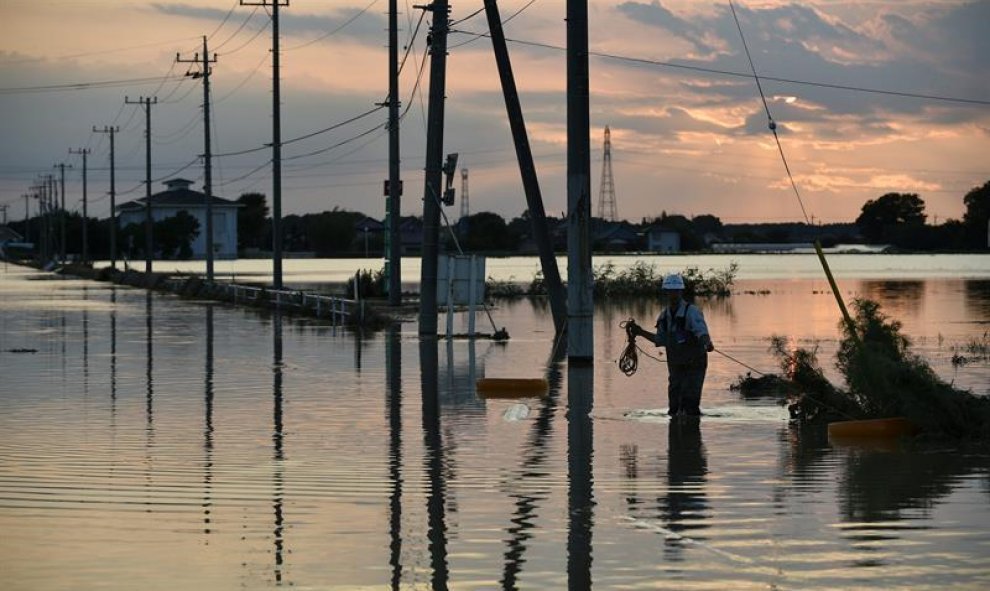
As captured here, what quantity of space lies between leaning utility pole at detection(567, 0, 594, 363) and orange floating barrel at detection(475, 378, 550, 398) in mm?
4074

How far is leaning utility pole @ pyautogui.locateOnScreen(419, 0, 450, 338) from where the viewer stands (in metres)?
36.4

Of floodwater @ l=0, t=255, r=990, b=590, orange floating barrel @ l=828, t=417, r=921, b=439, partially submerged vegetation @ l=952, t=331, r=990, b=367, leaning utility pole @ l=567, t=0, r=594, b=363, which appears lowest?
floodwater @ l=0, t=255, r=990, b=590

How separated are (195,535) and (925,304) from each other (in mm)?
50415

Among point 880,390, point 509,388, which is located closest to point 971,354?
point 509,388

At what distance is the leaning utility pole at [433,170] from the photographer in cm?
3638

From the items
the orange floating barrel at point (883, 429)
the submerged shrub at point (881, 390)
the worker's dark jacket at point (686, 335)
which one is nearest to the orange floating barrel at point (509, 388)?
the submerged shrub at point (881, 390)

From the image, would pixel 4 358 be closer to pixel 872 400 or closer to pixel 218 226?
pixel 872 400

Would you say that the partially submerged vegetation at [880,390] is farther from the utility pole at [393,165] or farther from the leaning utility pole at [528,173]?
Answer: the utility pole at [393,165]

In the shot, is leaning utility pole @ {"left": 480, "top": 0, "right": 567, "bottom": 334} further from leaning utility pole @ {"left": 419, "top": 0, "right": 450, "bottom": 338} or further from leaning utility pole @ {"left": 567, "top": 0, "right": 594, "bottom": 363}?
leaning utility pole @ {"left": 567, "top": 0, "right": 594, "bottom": 363}

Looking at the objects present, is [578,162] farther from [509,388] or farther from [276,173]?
[276,173]

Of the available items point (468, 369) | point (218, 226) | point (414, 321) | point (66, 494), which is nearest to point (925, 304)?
point (414, 321)

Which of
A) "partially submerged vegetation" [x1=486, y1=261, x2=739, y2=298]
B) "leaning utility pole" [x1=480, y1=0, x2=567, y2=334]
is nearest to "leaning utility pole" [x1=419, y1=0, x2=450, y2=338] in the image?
"leaning utility pole" [x1=480, y1=0, x2=567, y2=334]

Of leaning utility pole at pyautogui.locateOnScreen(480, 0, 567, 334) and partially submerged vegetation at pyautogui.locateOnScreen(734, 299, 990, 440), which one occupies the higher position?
leaning utility pole at pyautogui.locateOnScreen(480, 0, 567, 334)

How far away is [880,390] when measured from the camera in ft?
57.3
